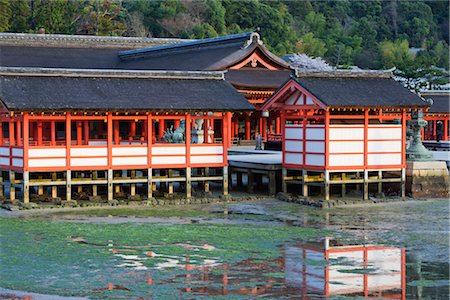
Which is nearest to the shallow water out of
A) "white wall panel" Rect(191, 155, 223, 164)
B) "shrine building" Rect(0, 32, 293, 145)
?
"white wall panel" Rect(191, 155, 223, 164)

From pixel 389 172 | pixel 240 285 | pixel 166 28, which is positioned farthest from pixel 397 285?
pixel 166 28

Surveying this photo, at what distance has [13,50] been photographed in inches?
1607

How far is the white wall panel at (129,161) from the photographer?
2420cm

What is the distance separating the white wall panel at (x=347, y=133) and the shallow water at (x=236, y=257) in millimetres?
2893

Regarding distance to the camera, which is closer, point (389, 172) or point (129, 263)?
point (129, 263)

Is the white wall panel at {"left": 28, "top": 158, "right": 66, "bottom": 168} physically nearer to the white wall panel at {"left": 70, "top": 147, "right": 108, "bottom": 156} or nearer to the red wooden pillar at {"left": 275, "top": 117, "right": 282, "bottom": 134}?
the white wall panel at {"left": 70, "top": 147, "right": 108, "bottom": 156}

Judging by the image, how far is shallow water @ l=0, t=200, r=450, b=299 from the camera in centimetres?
1381

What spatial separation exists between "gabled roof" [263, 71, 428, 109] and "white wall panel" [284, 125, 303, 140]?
1093 millimetres

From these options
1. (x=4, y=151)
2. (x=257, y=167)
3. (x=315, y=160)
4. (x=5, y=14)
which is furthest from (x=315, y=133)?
(x=5, y=14)

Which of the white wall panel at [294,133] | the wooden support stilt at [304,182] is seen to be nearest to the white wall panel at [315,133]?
the white wall panel at [294,133]

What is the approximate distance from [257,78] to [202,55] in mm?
3030

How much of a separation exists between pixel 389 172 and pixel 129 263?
498 inches

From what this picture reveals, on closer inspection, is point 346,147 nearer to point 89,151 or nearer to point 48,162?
point 89,151

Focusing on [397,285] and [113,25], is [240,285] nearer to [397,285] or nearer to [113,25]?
[397,285]
